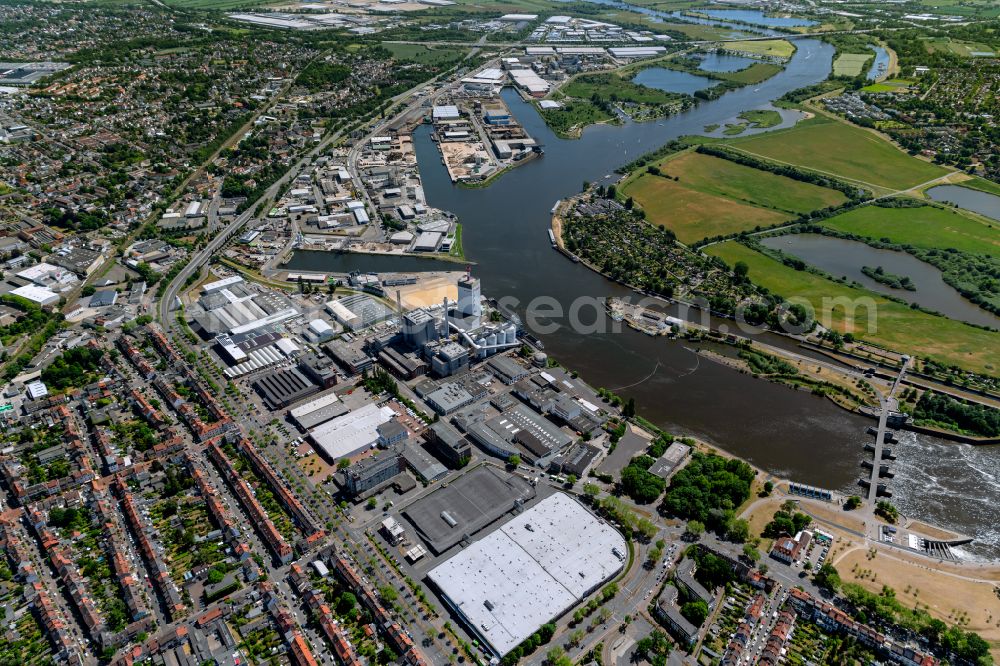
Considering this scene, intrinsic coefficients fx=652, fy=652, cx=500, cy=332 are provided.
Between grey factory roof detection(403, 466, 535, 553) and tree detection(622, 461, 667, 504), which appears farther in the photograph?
tree detection(622, 461, 667, 504)

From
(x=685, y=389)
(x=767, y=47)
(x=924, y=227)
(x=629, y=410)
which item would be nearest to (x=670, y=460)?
(x=629, y=410)

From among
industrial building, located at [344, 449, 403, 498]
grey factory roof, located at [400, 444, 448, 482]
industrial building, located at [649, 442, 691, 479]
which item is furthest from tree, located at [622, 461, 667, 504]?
industrial building, located at [344, 449, 403, 498]

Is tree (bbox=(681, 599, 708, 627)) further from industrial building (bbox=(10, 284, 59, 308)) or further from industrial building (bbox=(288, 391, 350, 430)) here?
industrial building (bbox=(10, 284, 59, 308))

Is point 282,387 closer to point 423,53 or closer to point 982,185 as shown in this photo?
point 982,185

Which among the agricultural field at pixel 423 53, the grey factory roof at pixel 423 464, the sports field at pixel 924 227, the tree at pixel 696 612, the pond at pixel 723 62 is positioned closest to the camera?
the tree at pixel 696 612

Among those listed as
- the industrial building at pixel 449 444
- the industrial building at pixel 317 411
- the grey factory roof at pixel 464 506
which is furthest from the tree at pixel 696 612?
the industrial building at pixel 317 411

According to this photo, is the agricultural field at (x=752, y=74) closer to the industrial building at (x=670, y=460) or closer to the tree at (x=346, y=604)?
the industrial building at (x=670, y=460)
